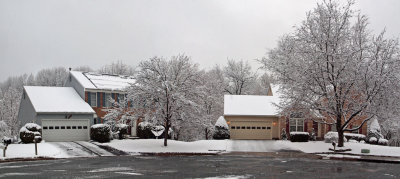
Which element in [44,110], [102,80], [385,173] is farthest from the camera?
[102,80]

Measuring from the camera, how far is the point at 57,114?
98.9 ft

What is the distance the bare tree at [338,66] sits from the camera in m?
23.8

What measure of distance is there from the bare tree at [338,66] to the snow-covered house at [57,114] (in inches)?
695

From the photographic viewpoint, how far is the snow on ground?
25.8 meters

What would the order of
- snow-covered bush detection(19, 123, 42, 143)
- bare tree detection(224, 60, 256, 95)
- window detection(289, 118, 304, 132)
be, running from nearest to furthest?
snow-covered bush detection(19, 123, 42, 143) < window detection(289, 118, 304, 132) < bare tree detection(224, 60, 256, 95)

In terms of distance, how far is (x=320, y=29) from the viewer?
2548 cm

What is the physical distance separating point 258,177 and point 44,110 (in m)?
21.7

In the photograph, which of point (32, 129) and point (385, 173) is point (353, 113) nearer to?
point (385, 173)

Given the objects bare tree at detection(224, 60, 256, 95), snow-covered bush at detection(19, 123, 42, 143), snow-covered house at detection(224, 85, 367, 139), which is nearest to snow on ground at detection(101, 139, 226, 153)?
snow-covered house at detection(224, 85, 367, 139)

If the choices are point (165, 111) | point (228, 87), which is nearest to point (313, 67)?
point (165, 111)

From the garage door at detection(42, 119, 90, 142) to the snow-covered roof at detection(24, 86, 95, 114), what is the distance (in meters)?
0.96

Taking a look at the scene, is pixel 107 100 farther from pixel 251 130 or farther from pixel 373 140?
pixel 373 140

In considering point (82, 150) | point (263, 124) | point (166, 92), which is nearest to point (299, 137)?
point (263, 124)

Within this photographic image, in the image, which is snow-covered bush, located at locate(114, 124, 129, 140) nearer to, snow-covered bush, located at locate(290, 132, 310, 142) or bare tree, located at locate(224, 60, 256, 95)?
snow-covered bush, located at locate(290, 132, 310, 142)
